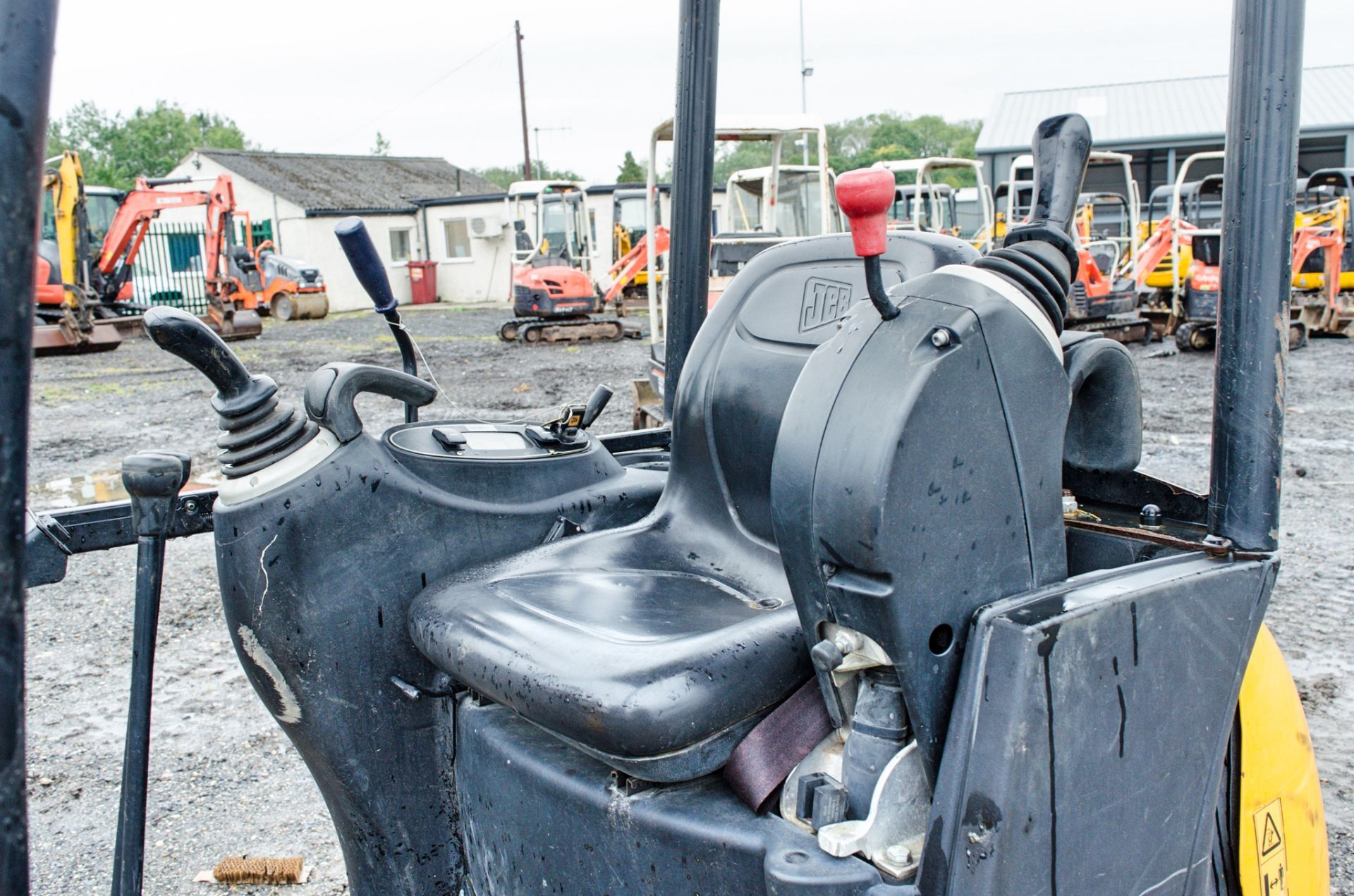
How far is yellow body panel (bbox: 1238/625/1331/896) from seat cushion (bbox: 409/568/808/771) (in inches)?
22.5

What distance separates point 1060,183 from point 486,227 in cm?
2459

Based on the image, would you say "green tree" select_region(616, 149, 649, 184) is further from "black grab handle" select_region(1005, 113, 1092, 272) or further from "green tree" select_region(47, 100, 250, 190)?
"black grab handle" select_region(1005, 113, 1092, 272)

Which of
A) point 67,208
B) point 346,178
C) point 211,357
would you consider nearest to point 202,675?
point 211,357

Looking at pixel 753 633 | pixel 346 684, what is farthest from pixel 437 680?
pixel 753 633

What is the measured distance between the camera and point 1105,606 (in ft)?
3.44

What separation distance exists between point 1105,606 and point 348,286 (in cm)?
2450

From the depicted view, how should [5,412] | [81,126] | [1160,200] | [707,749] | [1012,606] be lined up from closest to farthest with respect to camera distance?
[5,412]
[1012,606]
[707,749]
[1160,200]
[81,126]

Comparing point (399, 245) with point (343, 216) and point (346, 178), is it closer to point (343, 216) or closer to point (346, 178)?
point (343, 216)

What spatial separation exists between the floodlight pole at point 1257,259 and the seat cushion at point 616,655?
52cm

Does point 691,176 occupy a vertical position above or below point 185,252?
below

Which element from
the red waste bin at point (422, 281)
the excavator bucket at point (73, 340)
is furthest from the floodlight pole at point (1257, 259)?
the red waste bin at point (422, 281)

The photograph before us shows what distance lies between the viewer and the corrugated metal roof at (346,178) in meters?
25.9

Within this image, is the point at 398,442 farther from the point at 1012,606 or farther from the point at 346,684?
the point at 1012,606

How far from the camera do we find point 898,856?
3.55 feet
